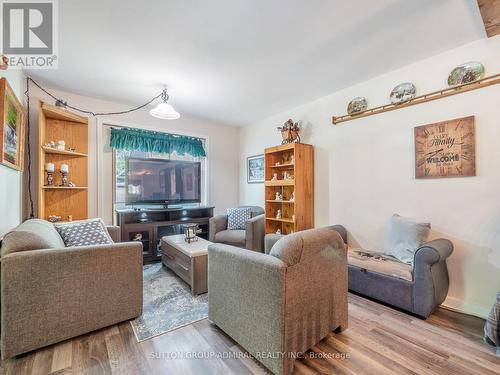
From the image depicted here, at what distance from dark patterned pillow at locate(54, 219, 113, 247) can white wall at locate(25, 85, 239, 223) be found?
1167mm

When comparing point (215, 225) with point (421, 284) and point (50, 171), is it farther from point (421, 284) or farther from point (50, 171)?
point (421, 284)

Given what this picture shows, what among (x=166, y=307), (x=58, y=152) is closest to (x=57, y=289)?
(x=166, y=307)

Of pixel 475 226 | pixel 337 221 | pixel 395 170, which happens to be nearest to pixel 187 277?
pixel 337 221

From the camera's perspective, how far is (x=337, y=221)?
3029 mm

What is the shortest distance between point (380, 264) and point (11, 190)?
357cm

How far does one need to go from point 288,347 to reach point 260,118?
367cm

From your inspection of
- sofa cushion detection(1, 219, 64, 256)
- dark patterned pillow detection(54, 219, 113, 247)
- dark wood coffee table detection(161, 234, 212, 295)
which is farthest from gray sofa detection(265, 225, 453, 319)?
sofa cushion detection(1, 219, 64, 256)

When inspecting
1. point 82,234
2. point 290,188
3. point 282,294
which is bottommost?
point 282,294

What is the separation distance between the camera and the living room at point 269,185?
4.74ft

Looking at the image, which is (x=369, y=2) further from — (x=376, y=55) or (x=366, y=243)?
(x=366, y=243)

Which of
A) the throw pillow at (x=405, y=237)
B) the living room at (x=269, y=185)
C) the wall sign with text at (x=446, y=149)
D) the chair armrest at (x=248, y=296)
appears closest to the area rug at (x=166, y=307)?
the living room at (x=269, y=185)

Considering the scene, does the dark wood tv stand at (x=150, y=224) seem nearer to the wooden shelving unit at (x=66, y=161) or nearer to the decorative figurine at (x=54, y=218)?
the wooden shelving unit at (x=66, y=161)

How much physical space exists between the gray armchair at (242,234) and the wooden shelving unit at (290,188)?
268 millimetres

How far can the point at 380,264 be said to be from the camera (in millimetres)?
2168
